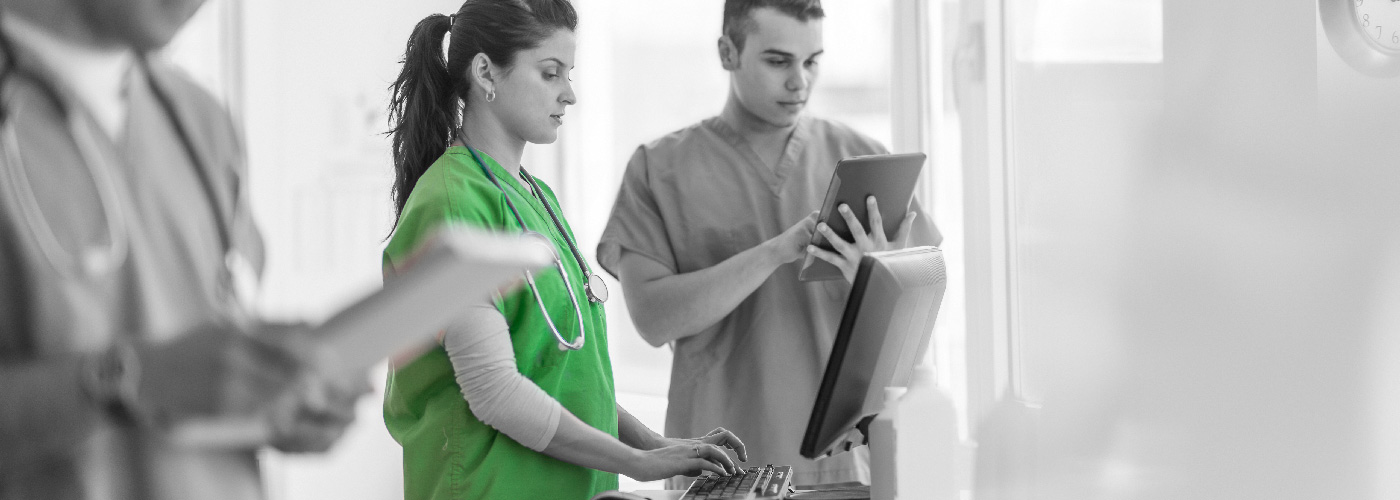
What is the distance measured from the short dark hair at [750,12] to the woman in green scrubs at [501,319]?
0.50 m

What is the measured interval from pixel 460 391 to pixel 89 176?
61 centimetres

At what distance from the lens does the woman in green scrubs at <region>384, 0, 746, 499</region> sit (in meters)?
1.20

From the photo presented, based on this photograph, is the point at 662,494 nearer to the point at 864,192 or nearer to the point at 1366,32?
the point at 864,192

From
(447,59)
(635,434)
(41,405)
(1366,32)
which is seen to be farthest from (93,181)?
(1366,32)

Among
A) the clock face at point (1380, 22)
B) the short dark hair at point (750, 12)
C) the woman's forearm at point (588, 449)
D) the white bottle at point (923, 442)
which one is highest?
the short dark hair at point (750, 12)

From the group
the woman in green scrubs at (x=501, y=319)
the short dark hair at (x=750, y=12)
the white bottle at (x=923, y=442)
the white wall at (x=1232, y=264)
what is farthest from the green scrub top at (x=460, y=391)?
the white wall at (x=1232, y=264)

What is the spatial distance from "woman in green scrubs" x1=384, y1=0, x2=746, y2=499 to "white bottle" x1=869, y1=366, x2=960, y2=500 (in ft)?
1.01

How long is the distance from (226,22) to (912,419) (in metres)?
2.58

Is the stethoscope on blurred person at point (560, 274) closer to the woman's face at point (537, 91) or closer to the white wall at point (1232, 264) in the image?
the woman's face at point (537, 91)

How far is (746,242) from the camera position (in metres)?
1.83

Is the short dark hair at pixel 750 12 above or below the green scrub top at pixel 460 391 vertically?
above

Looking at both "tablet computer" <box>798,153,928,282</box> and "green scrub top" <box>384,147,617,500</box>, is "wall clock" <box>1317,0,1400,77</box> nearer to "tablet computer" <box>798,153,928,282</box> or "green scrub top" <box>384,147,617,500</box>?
"tablet computer" <box>798,153,928,282</box>

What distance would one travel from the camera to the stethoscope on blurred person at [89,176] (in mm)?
616

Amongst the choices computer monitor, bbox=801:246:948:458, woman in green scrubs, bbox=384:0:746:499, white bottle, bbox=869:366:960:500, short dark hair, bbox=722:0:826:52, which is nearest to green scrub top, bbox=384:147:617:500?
woman in green scrubs, bbox=384:0:746:499
